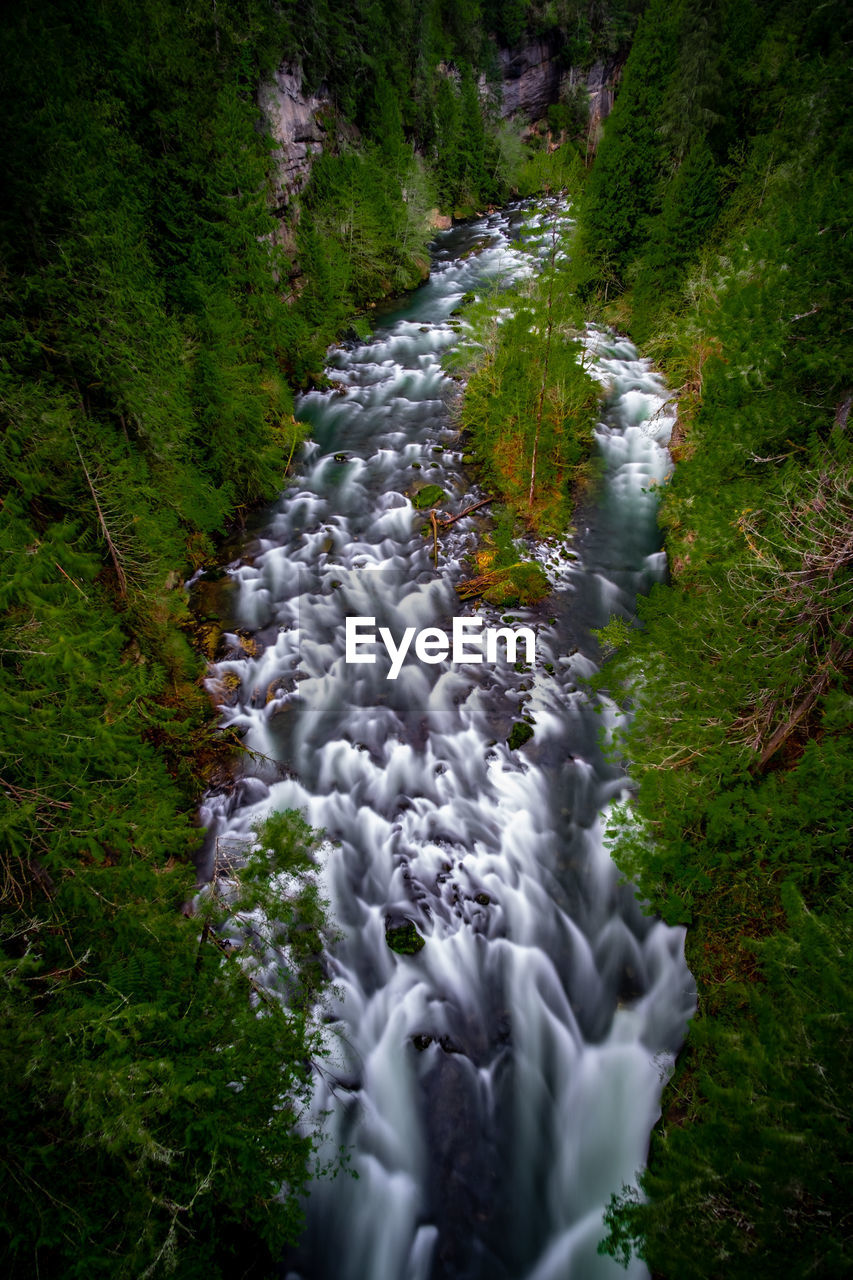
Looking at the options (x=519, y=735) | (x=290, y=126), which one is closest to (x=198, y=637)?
(x=519, y=735)

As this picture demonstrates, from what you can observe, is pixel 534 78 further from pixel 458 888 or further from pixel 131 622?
pixel 458 888

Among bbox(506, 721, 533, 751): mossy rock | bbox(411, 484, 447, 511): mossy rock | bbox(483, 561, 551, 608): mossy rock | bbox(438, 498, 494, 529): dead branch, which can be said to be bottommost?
bbox(506, 721, 533, 751): mossy rock

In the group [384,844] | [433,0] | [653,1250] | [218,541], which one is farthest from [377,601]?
[433,0]

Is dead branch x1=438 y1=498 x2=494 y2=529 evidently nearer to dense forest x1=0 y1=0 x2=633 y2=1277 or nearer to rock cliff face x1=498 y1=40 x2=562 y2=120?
dense forest x1=0 y1=0 x2=633 y2=1277

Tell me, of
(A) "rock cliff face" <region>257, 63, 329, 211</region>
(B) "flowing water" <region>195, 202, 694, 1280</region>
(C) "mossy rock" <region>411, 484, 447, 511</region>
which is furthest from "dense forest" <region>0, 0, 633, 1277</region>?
(C) "mossy rock" <region>411, 484, 447, 511</region>

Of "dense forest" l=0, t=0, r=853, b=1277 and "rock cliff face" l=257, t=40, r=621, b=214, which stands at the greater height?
"rock cliff face" l=257, t=40, r=621, b=214

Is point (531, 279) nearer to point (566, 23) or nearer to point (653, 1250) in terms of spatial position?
point (653, 1250)

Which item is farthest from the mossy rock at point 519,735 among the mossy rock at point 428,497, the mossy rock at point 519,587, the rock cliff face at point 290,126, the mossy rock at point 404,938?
the rock cliff face at point 290,126
